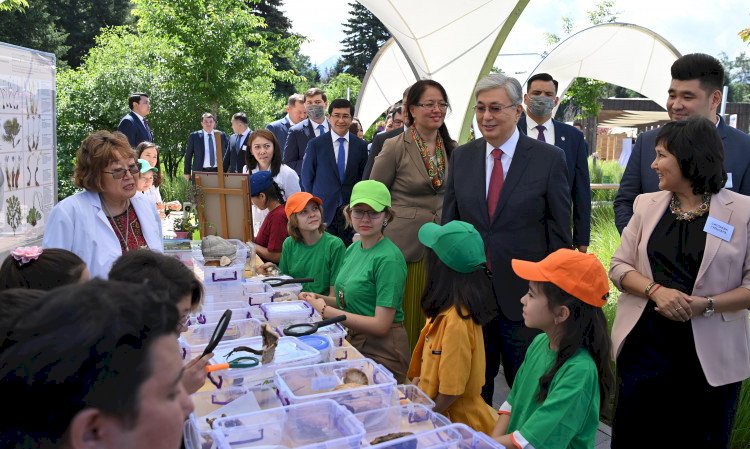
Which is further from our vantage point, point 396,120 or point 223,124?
point 223,124

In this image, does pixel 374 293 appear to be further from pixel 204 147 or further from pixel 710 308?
pixel 204 147

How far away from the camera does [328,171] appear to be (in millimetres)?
5742

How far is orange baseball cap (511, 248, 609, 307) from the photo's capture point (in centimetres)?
207

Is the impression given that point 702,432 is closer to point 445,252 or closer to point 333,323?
point 445,252

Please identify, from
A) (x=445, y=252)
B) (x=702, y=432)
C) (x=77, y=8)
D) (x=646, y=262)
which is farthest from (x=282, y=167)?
(x=77, y=8)

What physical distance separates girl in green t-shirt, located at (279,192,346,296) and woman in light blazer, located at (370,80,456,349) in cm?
39

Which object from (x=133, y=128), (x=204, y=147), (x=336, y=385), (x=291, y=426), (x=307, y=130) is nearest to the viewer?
(x=291, y=426)

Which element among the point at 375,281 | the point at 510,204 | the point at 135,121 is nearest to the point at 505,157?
the point at 510,204

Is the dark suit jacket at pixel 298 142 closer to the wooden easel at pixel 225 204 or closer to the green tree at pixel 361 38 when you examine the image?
the wooden easel at pixel 225 204

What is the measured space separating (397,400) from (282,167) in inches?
149

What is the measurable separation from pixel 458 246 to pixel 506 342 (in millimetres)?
749

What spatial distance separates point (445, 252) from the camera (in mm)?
2498

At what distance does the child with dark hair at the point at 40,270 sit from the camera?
5.93ft

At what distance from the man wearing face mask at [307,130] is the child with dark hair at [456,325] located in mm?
4659
